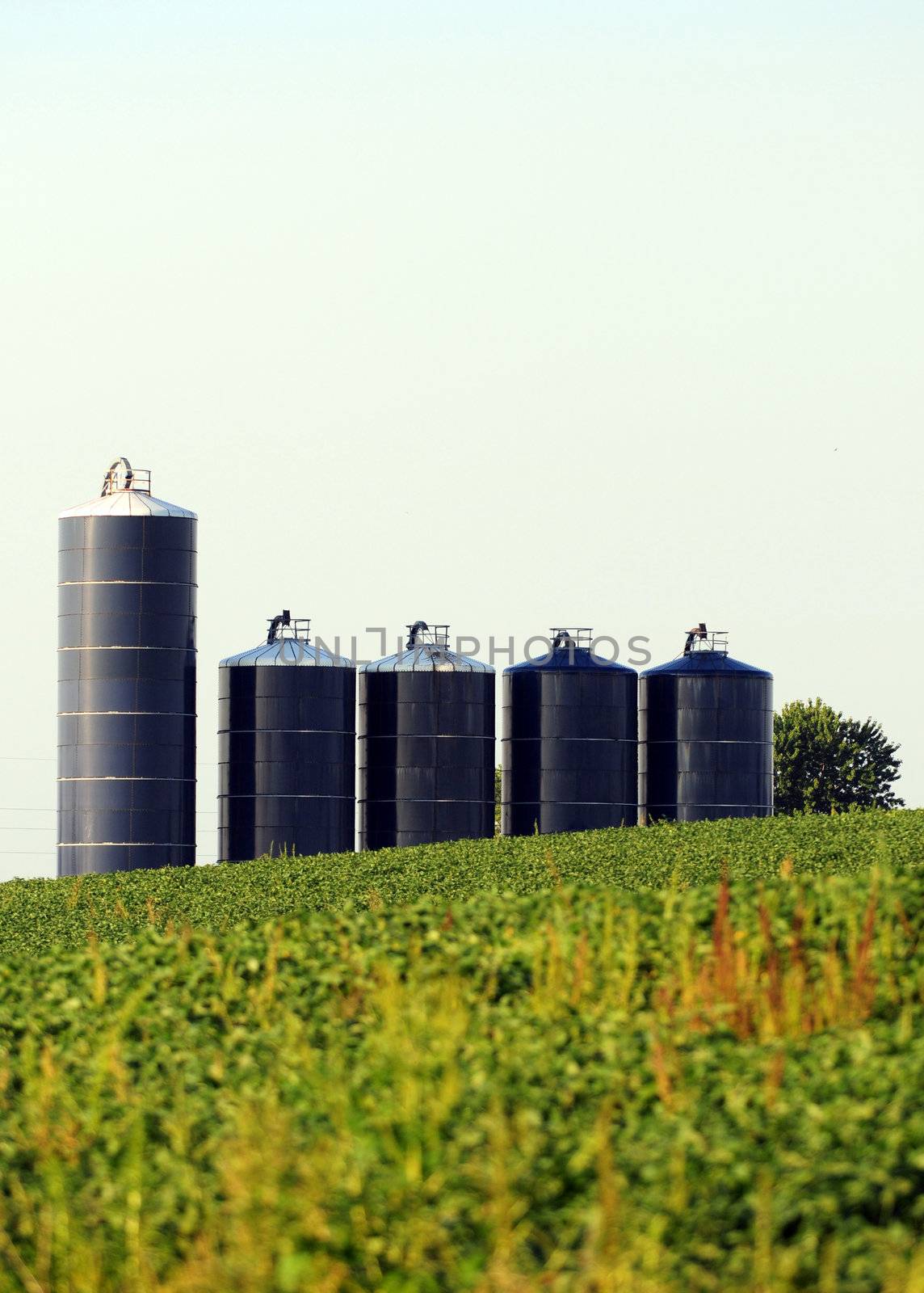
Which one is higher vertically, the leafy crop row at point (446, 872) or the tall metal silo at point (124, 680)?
the tall metal silo at point (124, 680)

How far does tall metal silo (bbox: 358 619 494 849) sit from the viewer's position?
3938cm

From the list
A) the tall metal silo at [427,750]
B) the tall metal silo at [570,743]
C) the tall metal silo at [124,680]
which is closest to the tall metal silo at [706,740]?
the tall metal silo at [570,743]

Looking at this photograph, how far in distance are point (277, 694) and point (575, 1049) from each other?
29640 mm

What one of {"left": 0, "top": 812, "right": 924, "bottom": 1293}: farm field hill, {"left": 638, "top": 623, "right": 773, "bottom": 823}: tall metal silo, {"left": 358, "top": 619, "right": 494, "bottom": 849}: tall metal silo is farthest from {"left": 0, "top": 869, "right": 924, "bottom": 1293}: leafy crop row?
{"left": 638, "top": 623, "right": 773, "bottom": 823}: tall metal silo

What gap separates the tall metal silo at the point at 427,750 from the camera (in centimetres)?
3938

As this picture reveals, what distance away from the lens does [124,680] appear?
37062mm

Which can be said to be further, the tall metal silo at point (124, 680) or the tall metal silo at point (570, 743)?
the tall metal silo at point (570, 743)

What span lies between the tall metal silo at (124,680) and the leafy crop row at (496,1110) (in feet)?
81.1

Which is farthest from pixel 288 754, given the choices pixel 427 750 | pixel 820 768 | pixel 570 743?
pixel 820 768

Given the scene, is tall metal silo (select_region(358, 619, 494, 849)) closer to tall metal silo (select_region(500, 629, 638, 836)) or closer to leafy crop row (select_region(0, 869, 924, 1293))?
tall metal silo (select_region(500, 629, 638, 836))

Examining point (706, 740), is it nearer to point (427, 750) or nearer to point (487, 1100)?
point (427, 750)

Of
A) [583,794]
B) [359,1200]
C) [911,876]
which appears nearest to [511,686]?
[583,794]

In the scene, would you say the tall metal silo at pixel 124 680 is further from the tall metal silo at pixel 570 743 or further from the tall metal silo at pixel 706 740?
the tall metal silo at pixel 706 740

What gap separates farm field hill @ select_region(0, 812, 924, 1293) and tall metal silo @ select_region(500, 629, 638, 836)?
85.4 feet
